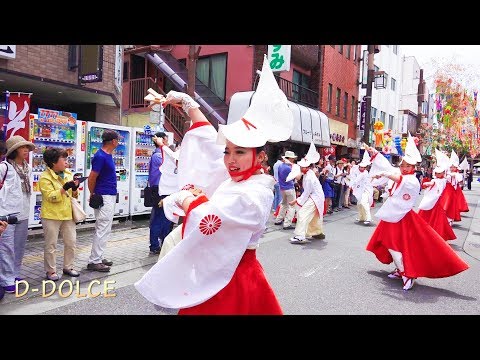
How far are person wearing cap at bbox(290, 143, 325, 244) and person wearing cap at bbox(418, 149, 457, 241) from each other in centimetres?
198

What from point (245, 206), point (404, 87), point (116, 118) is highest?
point (404, 87)

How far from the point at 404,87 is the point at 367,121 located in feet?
69.4

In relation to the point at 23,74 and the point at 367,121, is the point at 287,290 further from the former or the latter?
the point at 367,121

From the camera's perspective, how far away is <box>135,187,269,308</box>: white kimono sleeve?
2.11 meters

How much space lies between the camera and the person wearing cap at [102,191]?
5203 millimetres

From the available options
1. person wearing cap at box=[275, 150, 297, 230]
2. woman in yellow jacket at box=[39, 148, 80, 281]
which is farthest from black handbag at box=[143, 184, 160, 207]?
person wearing cap at box=[275, 150, 297, 230]

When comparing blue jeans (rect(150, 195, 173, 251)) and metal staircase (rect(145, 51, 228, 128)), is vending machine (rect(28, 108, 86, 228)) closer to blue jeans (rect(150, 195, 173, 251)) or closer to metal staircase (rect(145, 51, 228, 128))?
blue jeans (rect(150, 195, 173, 251))

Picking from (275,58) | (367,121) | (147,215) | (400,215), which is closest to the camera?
(400,215)

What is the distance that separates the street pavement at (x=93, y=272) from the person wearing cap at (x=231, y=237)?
2.01m

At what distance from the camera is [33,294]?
428 centimetres

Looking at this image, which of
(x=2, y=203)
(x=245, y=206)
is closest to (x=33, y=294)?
(x=2, y=203)

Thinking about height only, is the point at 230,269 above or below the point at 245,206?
below

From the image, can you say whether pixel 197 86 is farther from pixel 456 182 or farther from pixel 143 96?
→ pixel 456 182

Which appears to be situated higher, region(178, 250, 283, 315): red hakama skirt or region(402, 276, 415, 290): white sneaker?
region(178, 250, 283, 315): red hakama skirt
